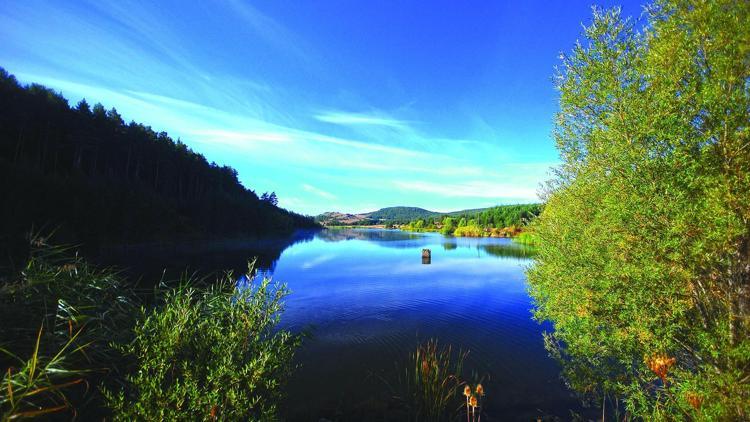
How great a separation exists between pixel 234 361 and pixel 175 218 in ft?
255

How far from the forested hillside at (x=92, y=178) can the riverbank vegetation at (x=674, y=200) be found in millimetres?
34867

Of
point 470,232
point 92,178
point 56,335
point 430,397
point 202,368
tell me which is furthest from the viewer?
point 470,232

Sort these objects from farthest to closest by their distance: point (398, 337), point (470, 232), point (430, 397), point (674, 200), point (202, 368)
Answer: point (470, 232), point (398, 337), point (430, 397), point (674, 200), point (202, 368)

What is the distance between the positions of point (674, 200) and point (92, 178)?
85240mm

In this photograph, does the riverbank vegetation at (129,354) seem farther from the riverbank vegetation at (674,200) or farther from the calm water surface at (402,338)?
the riverbank vegetation at (674,200)

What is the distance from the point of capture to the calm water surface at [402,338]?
11734 mm

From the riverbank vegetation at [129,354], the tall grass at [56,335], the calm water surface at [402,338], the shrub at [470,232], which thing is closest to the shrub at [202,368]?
the riverbank vegetation at [129,354]

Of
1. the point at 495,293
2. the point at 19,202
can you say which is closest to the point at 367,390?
the point at 495,293

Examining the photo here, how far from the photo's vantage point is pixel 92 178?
6041cm

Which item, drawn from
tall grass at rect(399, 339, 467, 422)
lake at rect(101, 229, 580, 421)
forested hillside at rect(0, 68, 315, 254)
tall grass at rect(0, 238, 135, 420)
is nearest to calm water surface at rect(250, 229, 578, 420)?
lake at rect(101, 229, 580, 421)

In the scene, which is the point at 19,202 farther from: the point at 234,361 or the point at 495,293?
the point at 495,293

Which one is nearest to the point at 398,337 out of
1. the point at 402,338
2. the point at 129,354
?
the point at 402,338

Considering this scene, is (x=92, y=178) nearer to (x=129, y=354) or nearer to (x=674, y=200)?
(x=129, y=354)

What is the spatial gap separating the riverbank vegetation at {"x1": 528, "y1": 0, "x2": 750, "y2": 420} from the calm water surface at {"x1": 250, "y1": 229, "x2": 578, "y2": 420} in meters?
3.12
